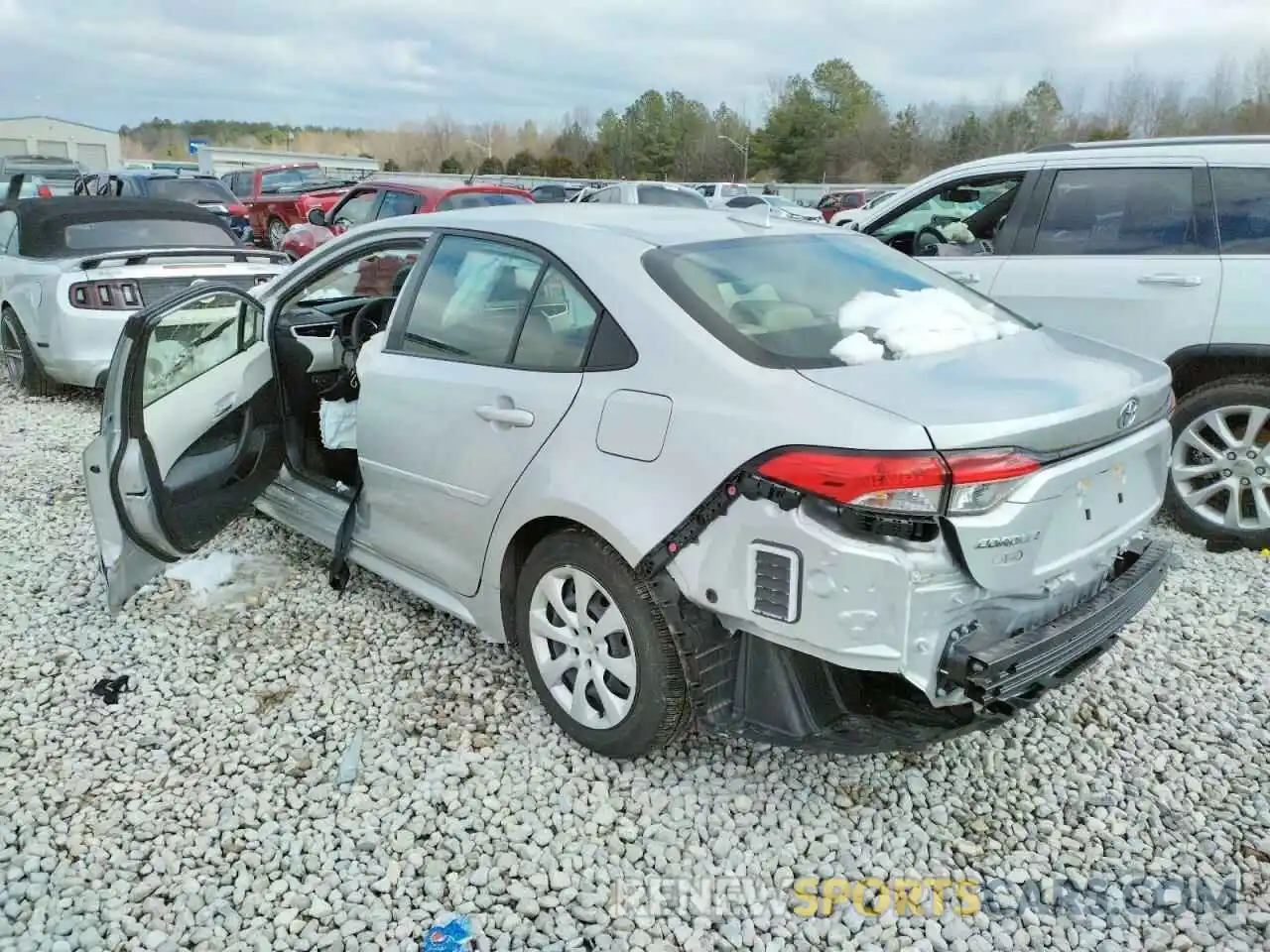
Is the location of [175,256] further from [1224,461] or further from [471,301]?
[1224,461]

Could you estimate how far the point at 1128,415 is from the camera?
8.38 ft

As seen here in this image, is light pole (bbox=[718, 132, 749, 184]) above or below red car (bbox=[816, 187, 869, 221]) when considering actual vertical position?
Answer: above

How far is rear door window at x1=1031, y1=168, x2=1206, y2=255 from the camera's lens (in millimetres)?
4523

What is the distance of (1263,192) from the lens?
4.32 metres

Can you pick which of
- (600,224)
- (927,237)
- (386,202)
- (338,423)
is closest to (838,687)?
(600,224)

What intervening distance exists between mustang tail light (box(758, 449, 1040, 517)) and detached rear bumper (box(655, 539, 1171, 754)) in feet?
1.20

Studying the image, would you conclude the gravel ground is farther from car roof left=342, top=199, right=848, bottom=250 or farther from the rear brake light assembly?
car roof left=342, top=199, right=848, bottom=250

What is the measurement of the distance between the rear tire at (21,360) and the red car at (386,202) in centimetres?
415

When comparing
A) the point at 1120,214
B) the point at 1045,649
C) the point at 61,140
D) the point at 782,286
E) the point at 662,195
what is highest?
the point at 61,140

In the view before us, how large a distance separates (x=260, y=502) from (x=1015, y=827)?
3.41 metres

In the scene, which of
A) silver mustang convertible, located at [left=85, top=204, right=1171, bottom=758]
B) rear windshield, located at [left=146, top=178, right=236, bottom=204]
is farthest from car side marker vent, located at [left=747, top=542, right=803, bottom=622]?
rear windshield, located at [left=146, top=178, right=236, bottom=204]

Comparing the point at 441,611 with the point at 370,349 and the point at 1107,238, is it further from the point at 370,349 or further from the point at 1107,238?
the point at 1107,238

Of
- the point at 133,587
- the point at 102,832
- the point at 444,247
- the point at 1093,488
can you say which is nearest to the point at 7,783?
the point at 102,832

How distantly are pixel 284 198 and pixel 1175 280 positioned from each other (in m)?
16.3
